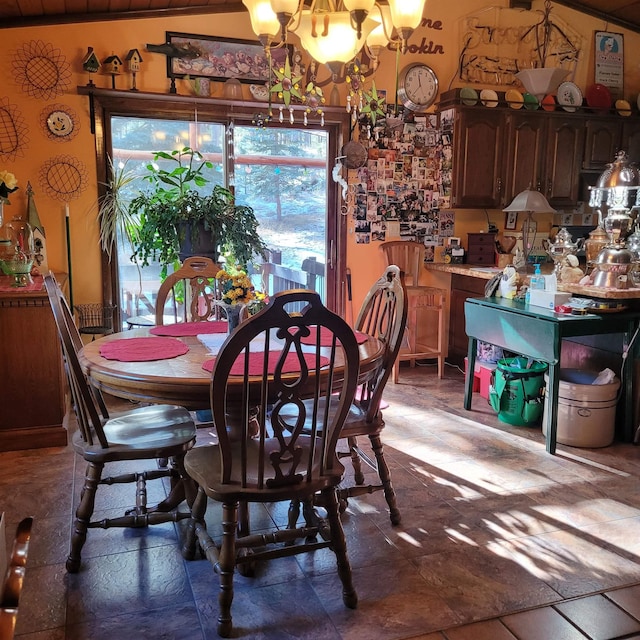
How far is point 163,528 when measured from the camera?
101 inches

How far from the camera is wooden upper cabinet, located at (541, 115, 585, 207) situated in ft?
17.0

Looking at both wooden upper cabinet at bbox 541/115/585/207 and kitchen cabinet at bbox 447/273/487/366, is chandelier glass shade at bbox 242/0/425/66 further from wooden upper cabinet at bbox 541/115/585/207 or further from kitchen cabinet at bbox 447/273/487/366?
wooden upper cabinet at bbox 541/115/585/207

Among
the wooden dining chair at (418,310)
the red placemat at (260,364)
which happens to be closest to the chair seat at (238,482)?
the red placemat at (260,364)

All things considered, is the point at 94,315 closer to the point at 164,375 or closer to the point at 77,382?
the point at 77,382

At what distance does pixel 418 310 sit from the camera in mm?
5281

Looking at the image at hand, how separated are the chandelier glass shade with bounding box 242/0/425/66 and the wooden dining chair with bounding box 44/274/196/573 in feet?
4.33

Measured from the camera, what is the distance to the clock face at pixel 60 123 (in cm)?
414

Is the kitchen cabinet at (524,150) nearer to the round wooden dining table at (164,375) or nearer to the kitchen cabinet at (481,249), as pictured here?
the kitchen cabinet at (481,249)

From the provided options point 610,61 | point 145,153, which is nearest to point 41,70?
point 145,153

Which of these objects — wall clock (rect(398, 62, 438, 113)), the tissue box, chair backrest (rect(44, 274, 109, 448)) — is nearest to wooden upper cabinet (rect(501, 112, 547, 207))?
wall clock (rect(398, 62, 438, 113))

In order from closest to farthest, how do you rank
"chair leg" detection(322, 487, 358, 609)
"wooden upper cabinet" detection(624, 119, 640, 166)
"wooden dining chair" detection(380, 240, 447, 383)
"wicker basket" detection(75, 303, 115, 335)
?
"chair leg" detection(322, 487, 358, 609) → "wicker basket" detection(75, 303, 115, 335) → "wooden dining chair" detection(380, 240, 447, 383) → "wooden upper cabinet" detection(624, 119, 640, 166)

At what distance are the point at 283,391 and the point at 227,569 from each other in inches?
23.0

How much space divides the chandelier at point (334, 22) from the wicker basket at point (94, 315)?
2.49 m

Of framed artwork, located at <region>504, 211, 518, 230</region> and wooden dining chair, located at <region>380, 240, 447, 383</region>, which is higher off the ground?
framed artwork, located at <region>504, 211, 518, 230</region>
